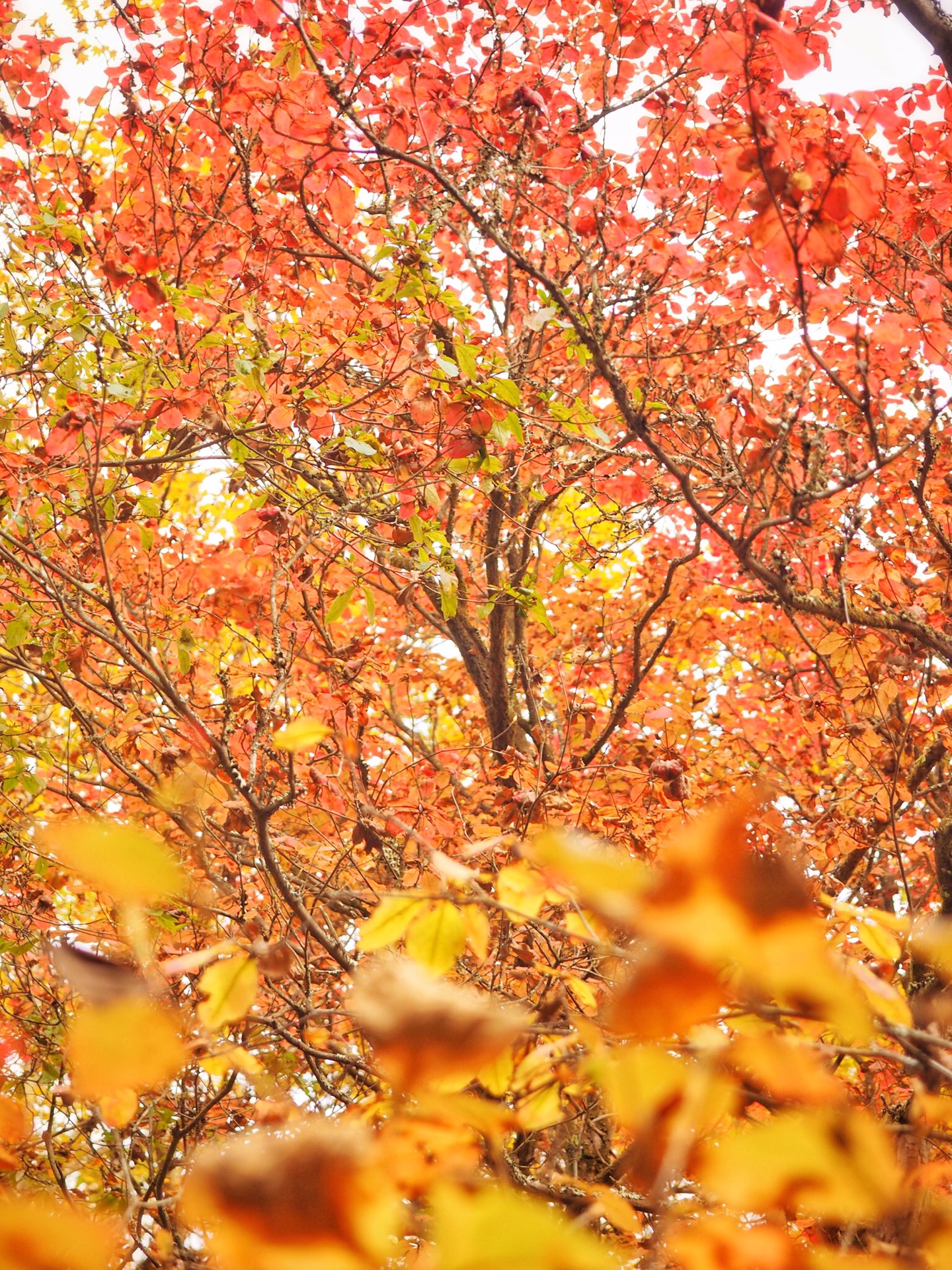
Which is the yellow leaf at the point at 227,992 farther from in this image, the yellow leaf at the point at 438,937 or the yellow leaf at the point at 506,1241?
the yellow leaf at the point at 506,1241

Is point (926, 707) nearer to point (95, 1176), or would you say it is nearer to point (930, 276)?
point (930, 276)

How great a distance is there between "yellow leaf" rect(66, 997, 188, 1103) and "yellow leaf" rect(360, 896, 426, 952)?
32cm

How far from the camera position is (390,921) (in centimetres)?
135

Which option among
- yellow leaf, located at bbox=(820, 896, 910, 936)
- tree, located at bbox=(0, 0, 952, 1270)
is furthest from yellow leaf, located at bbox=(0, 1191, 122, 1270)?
yellow leaf, located at bbox=(820, 896, 910, 936)

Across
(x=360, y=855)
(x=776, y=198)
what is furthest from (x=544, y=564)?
(x=776, y=198)

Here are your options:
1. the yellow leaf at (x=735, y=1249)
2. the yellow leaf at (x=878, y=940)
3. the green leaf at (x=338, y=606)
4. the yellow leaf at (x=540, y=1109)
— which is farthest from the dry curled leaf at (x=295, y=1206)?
the green leaf at (x=338, y=606)

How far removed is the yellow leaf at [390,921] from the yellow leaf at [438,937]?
2 cm

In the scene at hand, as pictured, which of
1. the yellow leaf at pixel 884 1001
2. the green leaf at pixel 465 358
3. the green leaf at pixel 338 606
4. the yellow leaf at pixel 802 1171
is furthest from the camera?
the green leaf at pixel 338 606

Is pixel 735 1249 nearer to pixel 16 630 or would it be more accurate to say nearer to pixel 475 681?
pixel 16 630

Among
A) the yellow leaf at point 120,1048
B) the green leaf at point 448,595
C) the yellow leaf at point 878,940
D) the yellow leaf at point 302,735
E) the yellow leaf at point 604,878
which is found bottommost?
the yellow leaf at point 120,1048

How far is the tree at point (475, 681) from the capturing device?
1.03 m

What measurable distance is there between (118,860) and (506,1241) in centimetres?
57

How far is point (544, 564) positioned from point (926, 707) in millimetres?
3732

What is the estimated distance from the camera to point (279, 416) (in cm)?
354
